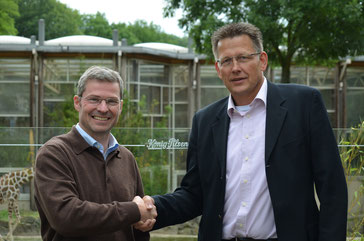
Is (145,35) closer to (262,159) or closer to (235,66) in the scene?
(235,66)

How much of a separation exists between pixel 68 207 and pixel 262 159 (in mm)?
1157

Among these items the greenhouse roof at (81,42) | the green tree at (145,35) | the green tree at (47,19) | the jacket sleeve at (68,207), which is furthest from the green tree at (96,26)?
the jacket sleeve at (68,207)

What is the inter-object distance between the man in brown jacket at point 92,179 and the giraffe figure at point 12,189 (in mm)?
3546

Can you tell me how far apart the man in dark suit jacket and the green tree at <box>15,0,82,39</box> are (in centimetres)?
4278

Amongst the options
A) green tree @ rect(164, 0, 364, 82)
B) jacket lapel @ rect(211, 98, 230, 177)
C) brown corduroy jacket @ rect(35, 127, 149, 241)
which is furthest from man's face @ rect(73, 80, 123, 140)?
green tree @ rect(164, 0, 364, 82)

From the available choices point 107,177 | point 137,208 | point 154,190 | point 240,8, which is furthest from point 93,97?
point 240,8

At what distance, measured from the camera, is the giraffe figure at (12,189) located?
6.20m

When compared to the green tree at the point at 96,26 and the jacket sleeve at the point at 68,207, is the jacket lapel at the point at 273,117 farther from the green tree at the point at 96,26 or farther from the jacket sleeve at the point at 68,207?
the green tree at the point at 96,26

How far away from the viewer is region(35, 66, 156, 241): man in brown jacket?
2545 mm

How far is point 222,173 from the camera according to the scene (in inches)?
115

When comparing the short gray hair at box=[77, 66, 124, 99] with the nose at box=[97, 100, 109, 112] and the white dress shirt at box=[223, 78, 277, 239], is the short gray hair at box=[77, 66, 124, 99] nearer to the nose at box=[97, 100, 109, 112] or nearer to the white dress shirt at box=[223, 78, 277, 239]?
the nose at box=[97, 100, 109, 112]

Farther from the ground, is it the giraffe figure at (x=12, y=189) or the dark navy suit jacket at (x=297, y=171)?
the dark navy suit jacket at (x=297, y=171)

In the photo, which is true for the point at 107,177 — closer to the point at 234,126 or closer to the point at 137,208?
the point at 137,208

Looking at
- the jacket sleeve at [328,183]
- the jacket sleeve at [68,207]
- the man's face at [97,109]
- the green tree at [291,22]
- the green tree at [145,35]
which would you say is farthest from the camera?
the green tree at [145,35]
